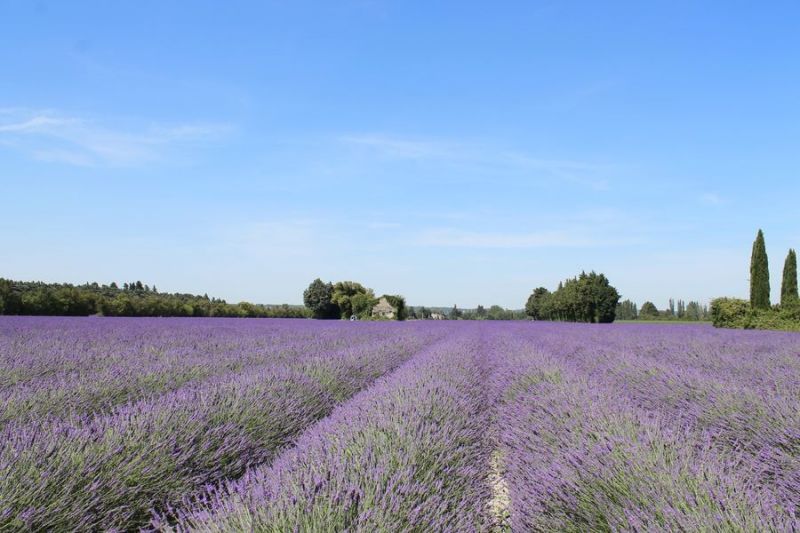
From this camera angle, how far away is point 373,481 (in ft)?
5.71

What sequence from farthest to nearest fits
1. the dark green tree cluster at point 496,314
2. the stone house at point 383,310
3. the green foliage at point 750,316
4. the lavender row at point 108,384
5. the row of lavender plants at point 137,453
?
the dark green tree cluster at point 496,314 → the stone house at point 383,310 → the green foliage at point 750,316 → the lavender row at point 108,384 → the row of lavender plants at point 137,453

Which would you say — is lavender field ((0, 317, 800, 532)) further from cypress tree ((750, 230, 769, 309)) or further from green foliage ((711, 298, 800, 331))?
cypress tree ((750, 230, 769, 309))

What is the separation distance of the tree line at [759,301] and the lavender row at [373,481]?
23455mm

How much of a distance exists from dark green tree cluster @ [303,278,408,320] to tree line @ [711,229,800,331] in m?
28.3

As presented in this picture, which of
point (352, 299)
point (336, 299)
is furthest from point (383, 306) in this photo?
point (336, 299)

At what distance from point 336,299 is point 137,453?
49196mm

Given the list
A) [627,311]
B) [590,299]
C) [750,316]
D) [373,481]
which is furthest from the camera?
[627,311]

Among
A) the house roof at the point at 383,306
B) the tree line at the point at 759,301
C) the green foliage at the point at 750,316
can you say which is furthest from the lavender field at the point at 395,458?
the house roof at the point at 383,306

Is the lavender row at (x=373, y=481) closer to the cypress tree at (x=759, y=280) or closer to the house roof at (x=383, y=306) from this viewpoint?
the cypress tree at (x=759, y=280)

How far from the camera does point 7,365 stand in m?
5.35

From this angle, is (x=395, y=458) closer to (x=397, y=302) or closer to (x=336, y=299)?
(x=397, y=302)

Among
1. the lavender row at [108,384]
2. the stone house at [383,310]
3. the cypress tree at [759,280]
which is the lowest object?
the lavender row at [108,384]

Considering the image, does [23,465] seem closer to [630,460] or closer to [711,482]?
[630,460]

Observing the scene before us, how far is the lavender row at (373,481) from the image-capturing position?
1461 millimetres
